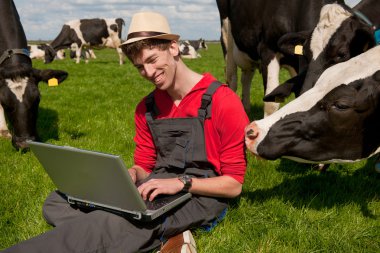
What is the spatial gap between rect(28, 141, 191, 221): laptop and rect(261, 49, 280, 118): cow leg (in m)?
3.63

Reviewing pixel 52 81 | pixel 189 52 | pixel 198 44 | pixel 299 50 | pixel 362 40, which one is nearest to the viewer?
pixel 362 40

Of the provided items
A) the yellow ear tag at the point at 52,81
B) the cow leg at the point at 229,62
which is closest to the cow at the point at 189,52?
the cow leg at the point at 229,62

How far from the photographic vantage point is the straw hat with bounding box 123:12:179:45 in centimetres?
289

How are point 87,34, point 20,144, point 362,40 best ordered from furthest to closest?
point 87,34 → point 20,144 → point 362,40

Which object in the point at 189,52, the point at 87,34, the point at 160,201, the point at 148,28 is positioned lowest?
the point at 189,52

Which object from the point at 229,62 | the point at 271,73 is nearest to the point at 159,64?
the point at 271,73

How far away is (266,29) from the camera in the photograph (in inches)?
253

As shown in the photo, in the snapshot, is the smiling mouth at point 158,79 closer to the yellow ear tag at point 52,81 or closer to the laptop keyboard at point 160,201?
the laptop keyboard at point 160,201

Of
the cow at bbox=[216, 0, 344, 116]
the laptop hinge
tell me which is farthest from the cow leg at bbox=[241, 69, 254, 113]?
the laptop hinge

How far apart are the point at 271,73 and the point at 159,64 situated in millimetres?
3644

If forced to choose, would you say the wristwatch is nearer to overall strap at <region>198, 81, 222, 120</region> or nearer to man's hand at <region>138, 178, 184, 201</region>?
man's hand at <region>138, 178, 184, 201</region>

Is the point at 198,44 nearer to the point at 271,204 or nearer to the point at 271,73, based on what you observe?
the point at 271,73

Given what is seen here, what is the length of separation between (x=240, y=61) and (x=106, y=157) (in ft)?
19.6

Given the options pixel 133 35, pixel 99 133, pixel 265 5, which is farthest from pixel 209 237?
pixel 265 5
